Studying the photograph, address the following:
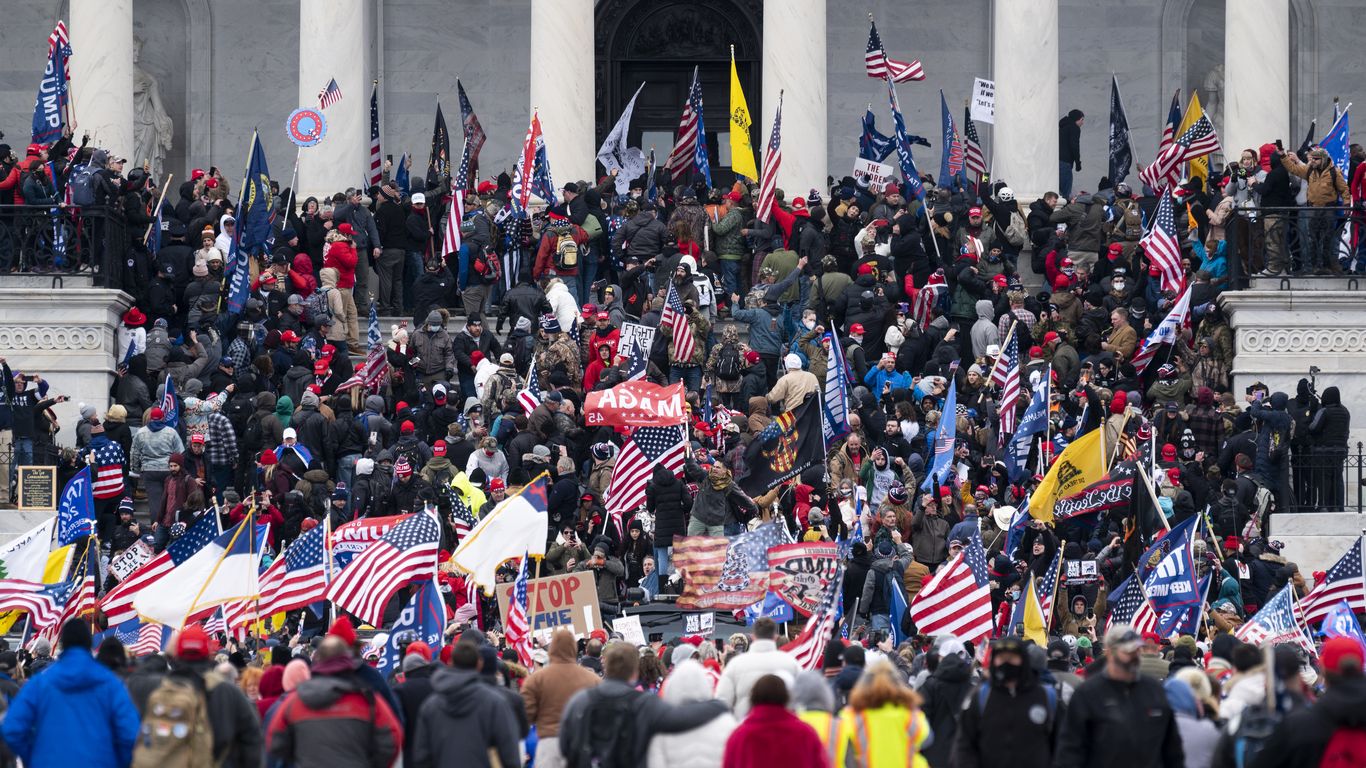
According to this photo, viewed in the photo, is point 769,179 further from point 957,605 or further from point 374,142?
point 957,605

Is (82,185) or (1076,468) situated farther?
(82,185)

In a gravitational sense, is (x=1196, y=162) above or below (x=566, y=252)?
above

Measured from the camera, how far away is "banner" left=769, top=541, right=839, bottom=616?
27391 mm

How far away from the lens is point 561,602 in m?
26.5

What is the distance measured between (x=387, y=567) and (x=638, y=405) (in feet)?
24.7

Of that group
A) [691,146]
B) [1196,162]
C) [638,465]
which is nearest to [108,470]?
[638,465]

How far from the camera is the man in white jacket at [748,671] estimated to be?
19047mm

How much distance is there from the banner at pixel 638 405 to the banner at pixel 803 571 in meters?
5.94

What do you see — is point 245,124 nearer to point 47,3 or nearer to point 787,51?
point 47,3

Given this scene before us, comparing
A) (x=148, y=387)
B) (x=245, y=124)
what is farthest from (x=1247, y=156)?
(x=245, y=124)

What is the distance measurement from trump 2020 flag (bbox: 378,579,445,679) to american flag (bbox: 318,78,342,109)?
63.5 ft

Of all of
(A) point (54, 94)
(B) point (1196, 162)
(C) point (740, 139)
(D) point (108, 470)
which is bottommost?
(D) point (108, 470)

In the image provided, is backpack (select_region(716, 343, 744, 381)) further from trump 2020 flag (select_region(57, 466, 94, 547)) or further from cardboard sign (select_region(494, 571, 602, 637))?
cardboard sign (select_region(494, 571, 602, 637))

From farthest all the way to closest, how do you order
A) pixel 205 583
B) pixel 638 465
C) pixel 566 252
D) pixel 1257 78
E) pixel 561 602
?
pixel 1257 78
pixel 566 252
pixel 638 465
pixel 561 602
pixel 205 583
